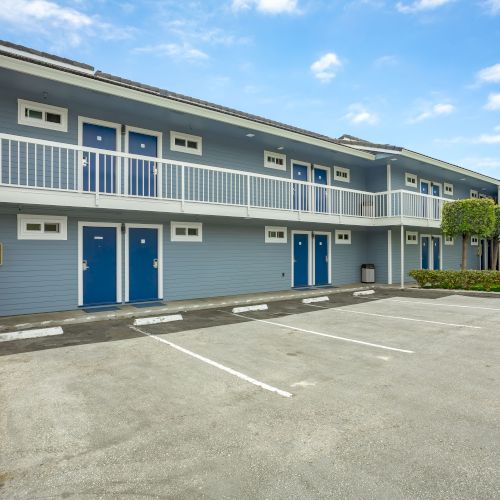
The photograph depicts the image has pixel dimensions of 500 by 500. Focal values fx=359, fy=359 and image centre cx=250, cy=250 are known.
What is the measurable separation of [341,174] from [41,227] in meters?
13.1

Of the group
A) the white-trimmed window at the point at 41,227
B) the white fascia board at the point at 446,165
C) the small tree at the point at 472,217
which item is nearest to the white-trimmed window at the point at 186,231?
the white-trimmed window at the point at 41,227

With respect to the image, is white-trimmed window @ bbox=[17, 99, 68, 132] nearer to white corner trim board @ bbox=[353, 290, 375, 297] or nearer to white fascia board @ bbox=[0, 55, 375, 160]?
white fascia board @ bbox=[0, 55, 375, 160]

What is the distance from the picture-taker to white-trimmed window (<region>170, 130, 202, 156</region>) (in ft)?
39.5

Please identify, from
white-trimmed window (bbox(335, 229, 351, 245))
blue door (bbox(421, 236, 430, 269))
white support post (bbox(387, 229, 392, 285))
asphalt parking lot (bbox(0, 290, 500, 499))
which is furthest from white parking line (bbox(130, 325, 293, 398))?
blue door (bbox(421, 236, 430, 269))

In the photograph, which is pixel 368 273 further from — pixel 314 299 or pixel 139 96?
pixel 139 96

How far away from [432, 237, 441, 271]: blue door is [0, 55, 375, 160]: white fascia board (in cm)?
1084

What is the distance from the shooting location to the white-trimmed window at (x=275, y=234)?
14.6 meters

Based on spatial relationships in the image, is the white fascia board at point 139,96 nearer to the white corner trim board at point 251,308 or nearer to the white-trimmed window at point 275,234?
the white-trimmed window at point 275,234

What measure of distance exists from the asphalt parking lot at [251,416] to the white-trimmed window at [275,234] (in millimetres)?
7346

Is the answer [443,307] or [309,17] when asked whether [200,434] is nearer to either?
[443,307]

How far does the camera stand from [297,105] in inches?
1593

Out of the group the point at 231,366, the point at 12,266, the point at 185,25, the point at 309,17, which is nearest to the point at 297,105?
the point at 309,17

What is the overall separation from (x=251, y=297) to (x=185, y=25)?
11.8 metres

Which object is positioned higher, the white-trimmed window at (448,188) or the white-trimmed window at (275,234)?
the white-trimmed window at (448,188)
